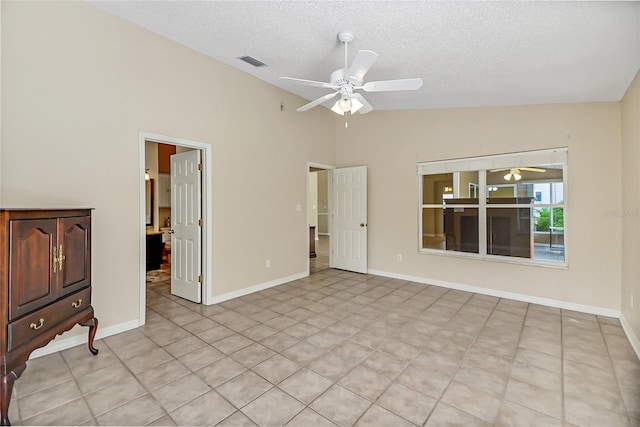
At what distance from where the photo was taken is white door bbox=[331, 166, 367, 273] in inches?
216

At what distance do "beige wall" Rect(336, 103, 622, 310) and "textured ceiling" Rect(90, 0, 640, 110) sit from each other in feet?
1.24

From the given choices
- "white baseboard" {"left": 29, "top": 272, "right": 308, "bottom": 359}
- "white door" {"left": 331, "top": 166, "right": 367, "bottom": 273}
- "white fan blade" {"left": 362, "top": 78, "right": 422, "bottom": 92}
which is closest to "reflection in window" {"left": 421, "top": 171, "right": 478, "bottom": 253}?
"white door" {"left": 331, "top": 166, "right": 367, "bottom": 273}

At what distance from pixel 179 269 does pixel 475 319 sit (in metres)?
3.86

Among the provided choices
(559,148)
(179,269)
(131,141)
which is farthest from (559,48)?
(179,269)

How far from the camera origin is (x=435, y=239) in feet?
16.1

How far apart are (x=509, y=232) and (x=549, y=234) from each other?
46cm

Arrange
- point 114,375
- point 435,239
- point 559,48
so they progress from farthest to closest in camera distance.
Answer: point 435,239 → point 559,48 → point 114,375

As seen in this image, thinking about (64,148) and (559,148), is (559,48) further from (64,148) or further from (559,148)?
(64,148)

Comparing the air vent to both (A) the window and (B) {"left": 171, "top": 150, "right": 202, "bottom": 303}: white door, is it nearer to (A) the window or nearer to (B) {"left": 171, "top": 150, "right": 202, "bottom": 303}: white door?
(B) {"left": 171, "top": 150, "right": 202, "bottom": 303}: white door

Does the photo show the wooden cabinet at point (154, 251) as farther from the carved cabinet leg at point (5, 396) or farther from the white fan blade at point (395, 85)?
the white fan blade at point (395, 85)

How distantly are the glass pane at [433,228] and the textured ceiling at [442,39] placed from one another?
189 centimetres

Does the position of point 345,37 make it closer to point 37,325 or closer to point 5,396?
point 37,325

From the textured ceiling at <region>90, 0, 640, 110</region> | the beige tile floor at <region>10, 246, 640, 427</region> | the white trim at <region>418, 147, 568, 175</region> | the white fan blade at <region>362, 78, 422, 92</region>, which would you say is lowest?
the beige tile floor at <region>10, 246, 640, 427</region>

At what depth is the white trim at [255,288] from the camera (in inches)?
155
